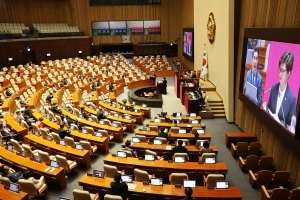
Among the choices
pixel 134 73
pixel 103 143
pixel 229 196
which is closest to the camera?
pixel 229 196

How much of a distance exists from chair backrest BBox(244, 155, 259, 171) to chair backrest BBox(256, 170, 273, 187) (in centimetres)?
81

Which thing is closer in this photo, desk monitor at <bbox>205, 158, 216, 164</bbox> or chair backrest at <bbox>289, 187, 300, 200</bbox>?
chair backrest at <bbox>289, 187, 300, 200</bbox>

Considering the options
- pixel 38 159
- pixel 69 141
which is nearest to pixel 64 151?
pixel 69 141

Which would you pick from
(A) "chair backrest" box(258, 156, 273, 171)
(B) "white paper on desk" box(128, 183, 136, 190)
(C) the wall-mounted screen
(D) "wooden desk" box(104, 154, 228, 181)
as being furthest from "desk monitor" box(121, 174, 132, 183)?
(C) the wall-mounted screen

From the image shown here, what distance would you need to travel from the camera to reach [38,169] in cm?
670

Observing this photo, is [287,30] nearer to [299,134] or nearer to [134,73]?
[299,134]

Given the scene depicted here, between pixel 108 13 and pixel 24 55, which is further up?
pixel 108 13

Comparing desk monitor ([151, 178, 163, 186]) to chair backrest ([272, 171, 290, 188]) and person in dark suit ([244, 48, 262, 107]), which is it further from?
person in dark suit ([244, 48, 262, 107])

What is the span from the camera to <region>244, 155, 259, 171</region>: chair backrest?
743cm

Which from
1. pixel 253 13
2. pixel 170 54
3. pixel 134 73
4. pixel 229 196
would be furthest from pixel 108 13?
pixel 229 196

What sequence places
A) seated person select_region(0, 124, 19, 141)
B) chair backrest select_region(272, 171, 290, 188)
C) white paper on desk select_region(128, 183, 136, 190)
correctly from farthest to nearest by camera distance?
seated person select_region(0, 124, 19, 141)
chair backrest select_region(272, 171, 290, 188)
white paper on desk select_region(128, 183, 136, 190)

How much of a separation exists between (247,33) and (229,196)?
248 inches

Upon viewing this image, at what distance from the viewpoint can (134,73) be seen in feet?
69.6

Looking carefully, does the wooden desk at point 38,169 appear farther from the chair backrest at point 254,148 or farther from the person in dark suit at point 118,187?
the chair backrest at point 254,148
